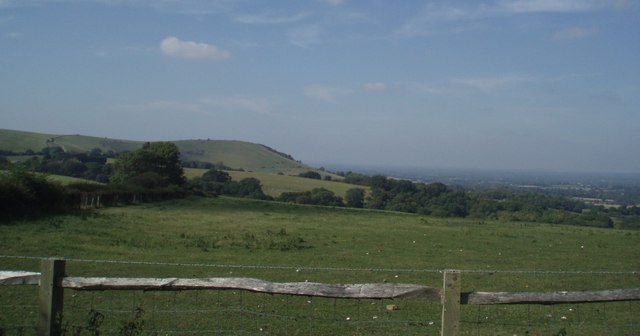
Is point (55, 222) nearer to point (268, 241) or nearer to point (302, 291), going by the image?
point (268, 241)

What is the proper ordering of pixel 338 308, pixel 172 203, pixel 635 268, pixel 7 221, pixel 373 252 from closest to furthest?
1. pixel 338 308
2. pixel 635 268
3. pixel 373 252
4. pixel 7 221
5. pixel 172 203

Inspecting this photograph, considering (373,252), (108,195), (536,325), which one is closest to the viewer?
(536,325)

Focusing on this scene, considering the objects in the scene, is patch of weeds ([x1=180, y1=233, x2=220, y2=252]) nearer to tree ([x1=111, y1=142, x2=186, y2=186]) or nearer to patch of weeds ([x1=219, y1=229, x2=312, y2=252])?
patch of weeds ([x1=219, y1=229, x2=312, y2=252])

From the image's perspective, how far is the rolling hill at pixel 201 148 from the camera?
111562 millimetres

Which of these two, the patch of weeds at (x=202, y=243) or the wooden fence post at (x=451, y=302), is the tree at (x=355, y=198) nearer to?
the patch of weeds at (x=202, y=243)

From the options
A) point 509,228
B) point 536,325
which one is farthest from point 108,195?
point 536,325

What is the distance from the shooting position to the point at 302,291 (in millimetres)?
6426

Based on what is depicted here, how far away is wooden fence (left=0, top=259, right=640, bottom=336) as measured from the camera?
6.23 metres

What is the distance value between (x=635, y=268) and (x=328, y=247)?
36.7 feet

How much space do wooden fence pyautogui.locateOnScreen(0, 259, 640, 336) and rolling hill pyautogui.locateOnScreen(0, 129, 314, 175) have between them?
10708 cm

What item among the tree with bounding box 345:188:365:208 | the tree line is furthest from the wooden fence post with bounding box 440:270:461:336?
the tree with bounding box 345:188:365:208

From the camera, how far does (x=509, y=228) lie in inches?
1272

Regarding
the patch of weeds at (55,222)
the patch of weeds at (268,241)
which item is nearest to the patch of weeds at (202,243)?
the patch of weeds at (268,241)

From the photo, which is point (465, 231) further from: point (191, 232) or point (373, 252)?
point (191, 232)
